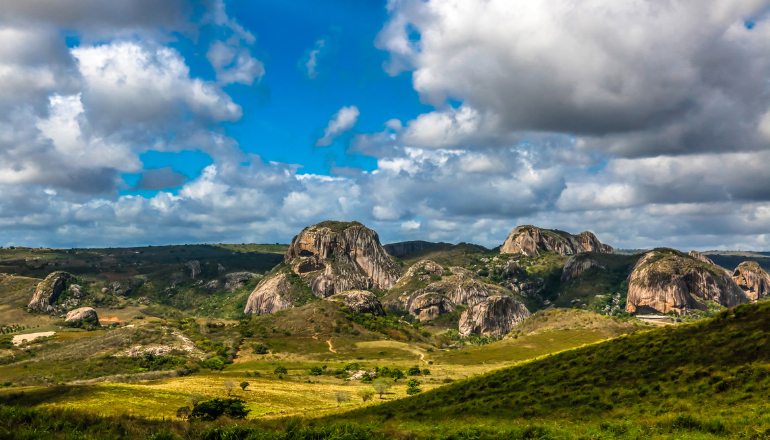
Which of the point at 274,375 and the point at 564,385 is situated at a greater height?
the point at 564,385

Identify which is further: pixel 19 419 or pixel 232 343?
pixel 232 343

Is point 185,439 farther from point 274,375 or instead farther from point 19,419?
point 274,375

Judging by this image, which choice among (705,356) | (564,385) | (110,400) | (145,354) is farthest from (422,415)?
(145,354)

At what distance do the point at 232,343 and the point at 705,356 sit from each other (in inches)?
7031

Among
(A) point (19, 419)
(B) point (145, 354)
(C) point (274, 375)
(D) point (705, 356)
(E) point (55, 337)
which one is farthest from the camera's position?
(E) point (55, 337)

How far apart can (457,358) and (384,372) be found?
174 feet

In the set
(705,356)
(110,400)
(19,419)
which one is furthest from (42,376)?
(705,356)

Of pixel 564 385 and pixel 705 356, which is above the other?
pixel 705 356

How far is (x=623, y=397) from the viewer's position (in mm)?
40156

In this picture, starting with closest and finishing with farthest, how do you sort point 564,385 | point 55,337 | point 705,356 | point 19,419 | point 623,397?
point 19,419 → point 623,397 → point 705,356 → point 564,385 → point 55,337

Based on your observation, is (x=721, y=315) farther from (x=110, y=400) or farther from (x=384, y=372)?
(x=384, y=372)

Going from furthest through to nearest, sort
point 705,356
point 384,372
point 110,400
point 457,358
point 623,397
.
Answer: point 457,358
point 384,372
point 110,400
point 705,356
point 623,397

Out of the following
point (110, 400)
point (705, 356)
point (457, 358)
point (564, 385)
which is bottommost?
point (457, 358)

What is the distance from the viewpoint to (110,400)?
209 ft
